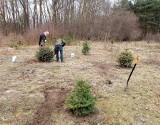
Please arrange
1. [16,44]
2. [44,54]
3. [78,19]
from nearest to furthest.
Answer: [44,54] → [16,44] → [78,19]

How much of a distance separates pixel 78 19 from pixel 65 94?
19.1m

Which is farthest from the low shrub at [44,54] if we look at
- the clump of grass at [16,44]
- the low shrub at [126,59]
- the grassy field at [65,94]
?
the clump of grass at [16,44]

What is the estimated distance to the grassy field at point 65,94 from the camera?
4578 mm

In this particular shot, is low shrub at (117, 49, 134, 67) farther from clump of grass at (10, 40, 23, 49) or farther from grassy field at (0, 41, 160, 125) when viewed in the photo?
clump of grass at (10, 40, 23, 49)

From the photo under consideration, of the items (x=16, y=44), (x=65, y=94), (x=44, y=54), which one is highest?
(x=16, y=44)

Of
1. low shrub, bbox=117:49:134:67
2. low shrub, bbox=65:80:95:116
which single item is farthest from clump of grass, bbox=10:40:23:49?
low shrub, bbox=65:80:95:116

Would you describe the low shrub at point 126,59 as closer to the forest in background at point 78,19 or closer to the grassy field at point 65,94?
the grassy field at point 65,94

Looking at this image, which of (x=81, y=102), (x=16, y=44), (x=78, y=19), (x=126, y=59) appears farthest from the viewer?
(x=78, y=19)

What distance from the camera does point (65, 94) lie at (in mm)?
5863

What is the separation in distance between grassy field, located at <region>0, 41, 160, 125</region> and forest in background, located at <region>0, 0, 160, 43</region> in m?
11.6

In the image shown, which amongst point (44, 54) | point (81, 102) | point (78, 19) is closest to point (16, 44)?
point (44, 54)

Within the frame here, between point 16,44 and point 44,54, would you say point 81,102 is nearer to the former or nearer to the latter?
point 44,54

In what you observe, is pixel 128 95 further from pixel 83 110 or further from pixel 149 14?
pixel 149 14

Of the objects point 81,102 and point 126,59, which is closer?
point 81,102
